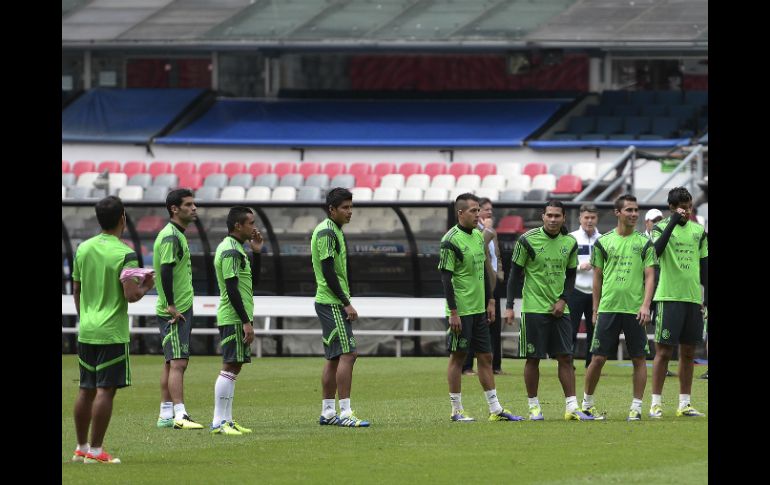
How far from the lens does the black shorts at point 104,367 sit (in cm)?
1030

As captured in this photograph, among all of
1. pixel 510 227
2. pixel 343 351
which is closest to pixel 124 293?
pixel 343 351

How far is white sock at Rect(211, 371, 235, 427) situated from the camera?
12203 mm

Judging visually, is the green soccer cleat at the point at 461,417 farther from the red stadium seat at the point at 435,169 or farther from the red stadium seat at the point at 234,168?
the red stadium seat at the point at 234,168

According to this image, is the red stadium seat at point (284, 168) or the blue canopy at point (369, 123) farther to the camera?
the blue canopy at point (369, 123)

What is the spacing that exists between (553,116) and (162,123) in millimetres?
10950

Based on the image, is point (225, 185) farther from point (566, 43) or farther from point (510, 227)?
point (510, 227)

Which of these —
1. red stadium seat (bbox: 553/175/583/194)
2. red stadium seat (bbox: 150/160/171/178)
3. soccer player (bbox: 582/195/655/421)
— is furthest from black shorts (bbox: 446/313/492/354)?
red stadium seat (bbox: 150/160/171/178)

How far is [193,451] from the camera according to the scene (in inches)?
442

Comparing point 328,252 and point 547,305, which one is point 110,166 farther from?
point 547,305

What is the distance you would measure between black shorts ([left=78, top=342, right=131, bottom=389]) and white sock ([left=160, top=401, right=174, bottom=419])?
2.67m

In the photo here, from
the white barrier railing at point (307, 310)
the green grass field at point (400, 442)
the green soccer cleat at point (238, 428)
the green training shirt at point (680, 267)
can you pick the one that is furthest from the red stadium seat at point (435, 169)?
the green soccer cleat at point (238, 428)

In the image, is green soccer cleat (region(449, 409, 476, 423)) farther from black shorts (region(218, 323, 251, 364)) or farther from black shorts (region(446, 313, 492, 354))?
black shorts (region(218, 323, 251, 364))

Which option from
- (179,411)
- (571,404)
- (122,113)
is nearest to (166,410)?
(179,411)

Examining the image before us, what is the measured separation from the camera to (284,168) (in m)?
38.3
